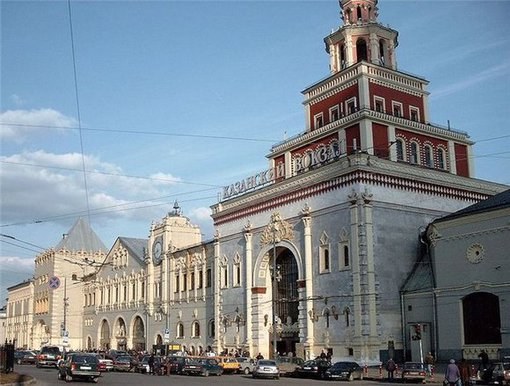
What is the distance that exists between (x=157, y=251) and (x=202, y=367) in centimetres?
3095

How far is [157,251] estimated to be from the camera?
236 ft

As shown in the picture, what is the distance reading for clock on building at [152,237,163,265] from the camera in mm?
71188

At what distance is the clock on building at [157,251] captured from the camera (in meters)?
71.2

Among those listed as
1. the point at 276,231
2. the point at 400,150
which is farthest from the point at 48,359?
the point at 400,150

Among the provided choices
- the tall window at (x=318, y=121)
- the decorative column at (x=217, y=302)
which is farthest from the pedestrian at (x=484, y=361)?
the decorative column at (x=217, y=302)

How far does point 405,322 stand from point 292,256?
10.6 m

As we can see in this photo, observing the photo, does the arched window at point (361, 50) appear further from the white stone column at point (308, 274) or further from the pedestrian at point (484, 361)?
the pedestrian at point (484, 361)

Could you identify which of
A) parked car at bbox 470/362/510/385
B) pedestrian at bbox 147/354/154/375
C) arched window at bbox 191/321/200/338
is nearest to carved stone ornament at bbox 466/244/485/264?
parked car at bbox 470/362/510/385

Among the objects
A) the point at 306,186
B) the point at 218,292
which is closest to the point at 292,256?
the point at 306,186

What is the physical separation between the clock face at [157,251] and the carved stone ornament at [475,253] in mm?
38372

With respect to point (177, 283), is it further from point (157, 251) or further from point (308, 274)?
point (308, 274)

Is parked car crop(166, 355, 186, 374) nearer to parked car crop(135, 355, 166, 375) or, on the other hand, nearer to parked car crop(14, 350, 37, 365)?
parked car crop(135, 355, 166, 375)

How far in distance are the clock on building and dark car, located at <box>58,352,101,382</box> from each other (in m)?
36.8

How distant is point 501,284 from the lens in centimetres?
3766
